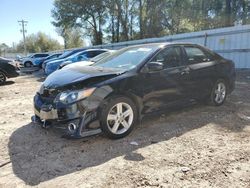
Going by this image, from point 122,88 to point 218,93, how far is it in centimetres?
285

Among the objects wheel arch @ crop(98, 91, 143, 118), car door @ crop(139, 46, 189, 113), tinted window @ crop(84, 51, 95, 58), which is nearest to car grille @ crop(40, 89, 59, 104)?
wheel arch @ crop(98, 91, 143, 118)

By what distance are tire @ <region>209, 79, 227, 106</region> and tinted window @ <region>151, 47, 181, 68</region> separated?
1.29 m

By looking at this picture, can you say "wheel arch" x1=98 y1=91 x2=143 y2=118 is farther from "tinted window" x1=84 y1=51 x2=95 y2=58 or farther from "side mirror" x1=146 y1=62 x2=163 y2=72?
"tinted window" x1=84 y1=51 x2=95 y2=58

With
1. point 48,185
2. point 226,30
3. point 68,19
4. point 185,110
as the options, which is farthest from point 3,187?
point 68,19

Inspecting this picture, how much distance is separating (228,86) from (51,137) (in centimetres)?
417

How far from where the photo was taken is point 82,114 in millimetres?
4090

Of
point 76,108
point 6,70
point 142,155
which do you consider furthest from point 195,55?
point 6,70

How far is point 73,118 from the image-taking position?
410cm

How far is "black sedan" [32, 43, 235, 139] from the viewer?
4.14m

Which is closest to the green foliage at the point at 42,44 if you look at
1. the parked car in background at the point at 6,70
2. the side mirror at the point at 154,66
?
the parked car in background at the point at 6,70

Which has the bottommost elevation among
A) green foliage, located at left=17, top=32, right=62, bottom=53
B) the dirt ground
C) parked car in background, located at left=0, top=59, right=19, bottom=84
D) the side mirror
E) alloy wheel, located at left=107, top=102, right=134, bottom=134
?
the dirt ground

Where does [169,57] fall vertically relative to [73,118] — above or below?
above

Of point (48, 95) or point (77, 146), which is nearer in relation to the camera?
A: point (77, 146)

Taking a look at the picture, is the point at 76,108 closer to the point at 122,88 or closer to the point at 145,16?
the point at 122,88
